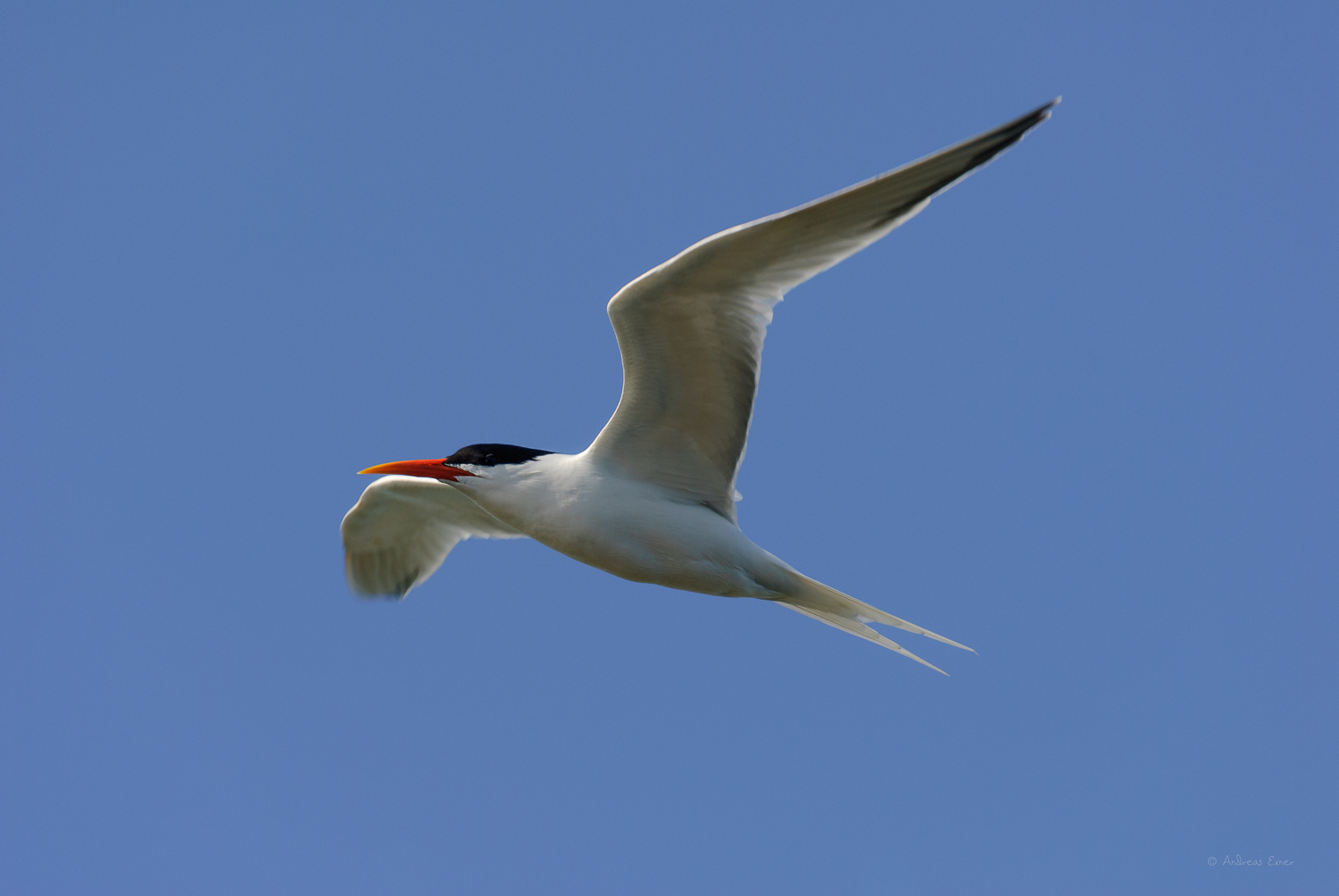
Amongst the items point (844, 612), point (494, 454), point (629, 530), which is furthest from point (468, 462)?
point (844, 612)

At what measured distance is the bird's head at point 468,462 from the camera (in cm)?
679

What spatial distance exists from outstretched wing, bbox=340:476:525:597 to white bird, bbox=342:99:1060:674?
3.83 ft

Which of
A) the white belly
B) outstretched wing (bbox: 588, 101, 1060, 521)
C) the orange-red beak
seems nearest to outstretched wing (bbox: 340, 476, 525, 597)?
the orange-red beak

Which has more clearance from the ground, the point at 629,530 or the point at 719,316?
the point at 719,316

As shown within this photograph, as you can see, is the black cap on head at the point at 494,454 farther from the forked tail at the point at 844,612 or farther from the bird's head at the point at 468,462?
the forked tail at the point at 844,612

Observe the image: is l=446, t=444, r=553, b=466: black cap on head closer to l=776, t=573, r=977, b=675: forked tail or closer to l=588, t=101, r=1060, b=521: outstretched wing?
l=588, t=101, r=1060, b=521: outstretched wing

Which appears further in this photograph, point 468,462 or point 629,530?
point 468,462

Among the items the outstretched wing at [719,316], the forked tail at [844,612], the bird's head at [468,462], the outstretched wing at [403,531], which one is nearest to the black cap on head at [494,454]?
the bird's head at [468,462]

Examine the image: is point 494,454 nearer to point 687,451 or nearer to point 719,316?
point 687,451

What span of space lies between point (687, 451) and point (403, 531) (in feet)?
10.2

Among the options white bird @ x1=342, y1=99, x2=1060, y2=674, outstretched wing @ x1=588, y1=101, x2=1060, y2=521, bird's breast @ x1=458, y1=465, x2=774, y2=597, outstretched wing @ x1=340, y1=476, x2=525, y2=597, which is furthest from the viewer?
outstretched wing @ x1=340, y1=476, x2=525, y2=597

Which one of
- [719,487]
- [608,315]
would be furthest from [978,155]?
[719,487]

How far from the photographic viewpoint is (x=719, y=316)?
19.2 ft

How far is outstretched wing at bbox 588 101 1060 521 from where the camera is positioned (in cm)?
507
